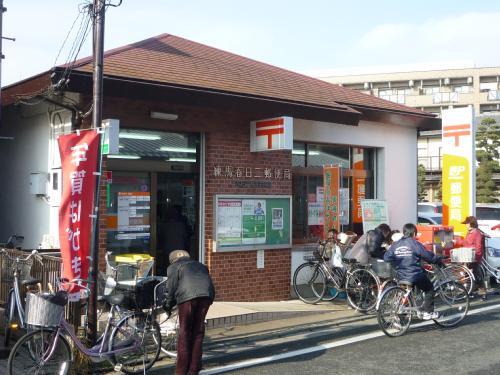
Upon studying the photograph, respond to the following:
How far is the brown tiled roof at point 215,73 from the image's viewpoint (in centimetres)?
986

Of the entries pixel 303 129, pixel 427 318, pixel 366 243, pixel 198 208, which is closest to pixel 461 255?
pixel 366 243

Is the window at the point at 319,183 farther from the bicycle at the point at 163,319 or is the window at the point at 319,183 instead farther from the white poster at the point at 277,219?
the bicycle at the point at 163,319

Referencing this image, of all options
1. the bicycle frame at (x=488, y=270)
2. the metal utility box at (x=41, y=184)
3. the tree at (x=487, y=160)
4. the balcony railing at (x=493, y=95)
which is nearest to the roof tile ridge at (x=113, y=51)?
the metal utility box at (x=41, y=184)

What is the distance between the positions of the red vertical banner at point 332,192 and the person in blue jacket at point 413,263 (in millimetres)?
3119

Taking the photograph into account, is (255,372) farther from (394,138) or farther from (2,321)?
(394,138)

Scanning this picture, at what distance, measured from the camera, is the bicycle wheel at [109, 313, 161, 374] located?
675 cm

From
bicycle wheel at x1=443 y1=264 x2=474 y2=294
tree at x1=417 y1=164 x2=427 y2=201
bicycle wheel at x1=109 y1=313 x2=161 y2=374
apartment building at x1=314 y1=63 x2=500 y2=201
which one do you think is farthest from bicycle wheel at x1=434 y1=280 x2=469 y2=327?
apartment building at x1=314 y1=63 x2=500 y2=201

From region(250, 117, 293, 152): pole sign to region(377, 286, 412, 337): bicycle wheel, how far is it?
313 centimetres

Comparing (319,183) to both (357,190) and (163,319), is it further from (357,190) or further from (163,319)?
(163,319)

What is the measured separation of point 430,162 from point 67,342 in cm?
3583

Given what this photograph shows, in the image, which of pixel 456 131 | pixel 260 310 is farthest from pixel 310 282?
Result: pixel 456 131

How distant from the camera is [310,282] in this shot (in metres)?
11.4

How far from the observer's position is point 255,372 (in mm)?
6902

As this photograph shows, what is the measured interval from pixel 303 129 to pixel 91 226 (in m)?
6.33
